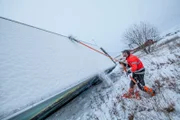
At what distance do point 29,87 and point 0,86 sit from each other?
0.57 meters

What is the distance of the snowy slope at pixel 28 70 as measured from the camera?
7.03ft

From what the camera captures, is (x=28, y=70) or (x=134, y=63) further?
(x=134, y=63)

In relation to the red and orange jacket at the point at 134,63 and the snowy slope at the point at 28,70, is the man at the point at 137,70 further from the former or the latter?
the snowy slope at the point at 28,70

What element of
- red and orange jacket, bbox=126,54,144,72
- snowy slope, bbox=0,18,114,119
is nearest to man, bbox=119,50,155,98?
red and orange jacket, bbox=126,54,144,72

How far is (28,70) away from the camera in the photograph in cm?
268

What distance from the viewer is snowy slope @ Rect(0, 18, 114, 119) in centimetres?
214

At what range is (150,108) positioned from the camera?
2.53 meters

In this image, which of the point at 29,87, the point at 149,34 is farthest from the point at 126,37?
the point at 29,87

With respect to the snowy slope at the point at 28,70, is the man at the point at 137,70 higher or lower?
lower

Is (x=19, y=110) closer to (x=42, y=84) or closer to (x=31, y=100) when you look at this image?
(x=31, y=100)

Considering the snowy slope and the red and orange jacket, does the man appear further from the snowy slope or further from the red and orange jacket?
the snowy slope

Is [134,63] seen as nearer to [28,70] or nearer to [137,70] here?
[137,70]

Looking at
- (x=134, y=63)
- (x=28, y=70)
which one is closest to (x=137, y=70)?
(x=134, y=63)

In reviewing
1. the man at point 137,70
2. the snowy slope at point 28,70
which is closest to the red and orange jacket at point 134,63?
the man at point 137,70
